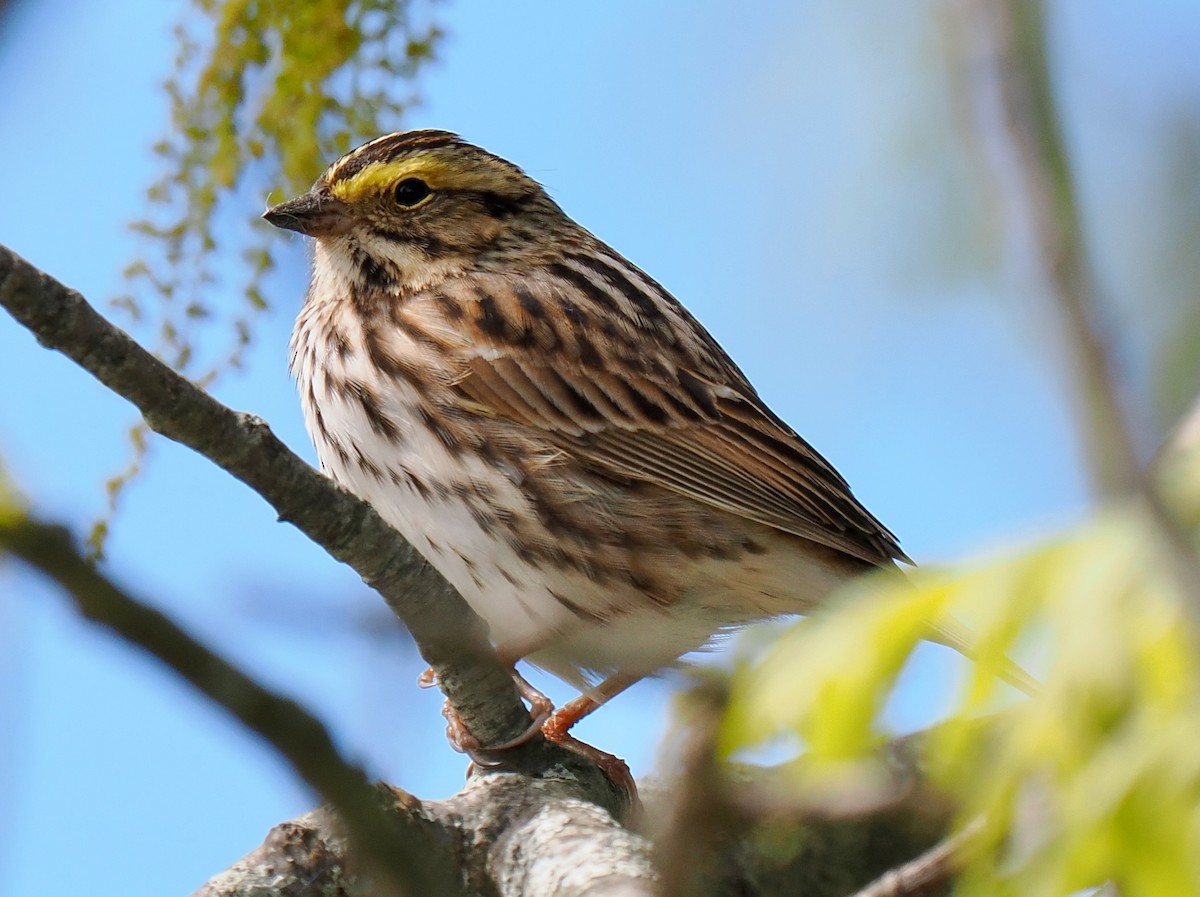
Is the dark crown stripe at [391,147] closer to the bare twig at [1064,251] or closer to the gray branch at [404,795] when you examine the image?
the gray branch at [404,795]

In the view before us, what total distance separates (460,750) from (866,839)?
66.4 inches

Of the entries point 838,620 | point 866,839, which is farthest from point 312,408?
point 838,620

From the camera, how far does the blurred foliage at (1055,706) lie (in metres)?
1.89

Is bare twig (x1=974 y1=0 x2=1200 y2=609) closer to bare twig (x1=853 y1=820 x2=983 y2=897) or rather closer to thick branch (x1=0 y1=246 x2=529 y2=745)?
bare twig (x1=853 y1=820 x2=983 y2=897)

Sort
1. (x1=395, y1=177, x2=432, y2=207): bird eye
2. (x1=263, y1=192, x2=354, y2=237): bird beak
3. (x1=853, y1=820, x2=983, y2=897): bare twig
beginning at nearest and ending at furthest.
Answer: (x1=853, y1=820, x2=983, y2=897): bare twig < (x1=263, y1=192, x2=354, y2=237): bird beak < (x1=395, y1=177, x2=432, y2=207): bird eye

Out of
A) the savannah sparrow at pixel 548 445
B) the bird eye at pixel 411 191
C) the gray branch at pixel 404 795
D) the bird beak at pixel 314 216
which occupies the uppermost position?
the bird eye at pixel 411 191

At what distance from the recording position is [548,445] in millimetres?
5031

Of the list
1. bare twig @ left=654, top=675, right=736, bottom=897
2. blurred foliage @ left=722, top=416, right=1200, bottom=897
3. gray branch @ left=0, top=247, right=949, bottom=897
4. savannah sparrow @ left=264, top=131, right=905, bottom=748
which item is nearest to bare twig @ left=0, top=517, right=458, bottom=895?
gray branch @ left=0, top=247, right=949, bottom=897

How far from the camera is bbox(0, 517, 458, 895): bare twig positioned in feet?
4.57

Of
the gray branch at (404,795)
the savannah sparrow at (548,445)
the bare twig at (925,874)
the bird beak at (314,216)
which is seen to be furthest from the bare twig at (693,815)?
the bird beak at (314,216)

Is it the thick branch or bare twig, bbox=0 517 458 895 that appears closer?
bare twig, bbox=0 517 458 895

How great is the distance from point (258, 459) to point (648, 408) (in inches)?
104

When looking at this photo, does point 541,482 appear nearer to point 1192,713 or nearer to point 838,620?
point 838,620

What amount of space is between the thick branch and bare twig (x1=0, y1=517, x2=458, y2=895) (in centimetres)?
119
